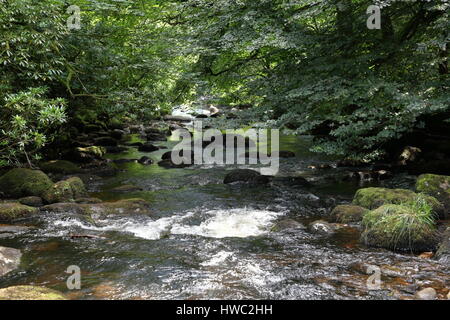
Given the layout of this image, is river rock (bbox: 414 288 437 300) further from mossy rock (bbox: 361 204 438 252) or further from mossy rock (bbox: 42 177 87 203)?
mossy rock (bbox: 42 177 87 203)

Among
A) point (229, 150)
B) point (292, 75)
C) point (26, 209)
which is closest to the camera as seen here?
point (26, 209)

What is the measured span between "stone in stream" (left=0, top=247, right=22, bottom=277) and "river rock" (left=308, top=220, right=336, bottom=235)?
16.2 ft

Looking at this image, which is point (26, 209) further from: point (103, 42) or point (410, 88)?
point (410, 88)

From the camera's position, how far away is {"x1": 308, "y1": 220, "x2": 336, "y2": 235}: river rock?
6.80 m

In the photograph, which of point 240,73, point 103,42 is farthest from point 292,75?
point 103,42

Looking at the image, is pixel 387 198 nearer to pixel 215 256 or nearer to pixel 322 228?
pixel 322 228

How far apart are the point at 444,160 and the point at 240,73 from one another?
21.9 ft

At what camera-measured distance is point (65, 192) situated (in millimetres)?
9367

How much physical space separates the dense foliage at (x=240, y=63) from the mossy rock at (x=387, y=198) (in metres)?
1.32

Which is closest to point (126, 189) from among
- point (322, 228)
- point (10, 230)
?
point (10, 230)

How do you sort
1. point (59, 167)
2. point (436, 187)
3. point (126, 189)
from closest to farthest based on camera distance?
point (436, 187) < point (126, 189) < point (59, 167)

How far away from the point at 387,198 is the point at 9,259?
6.86 meters

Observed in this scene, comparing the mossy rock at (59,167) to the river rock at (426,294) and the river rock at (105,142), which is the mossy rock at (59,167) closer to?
the river rock at (105,142)
